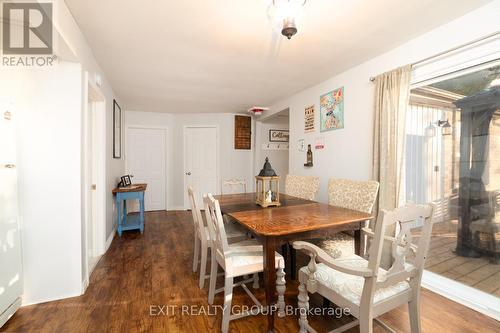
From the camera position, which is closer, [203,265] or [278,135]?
[203,265]

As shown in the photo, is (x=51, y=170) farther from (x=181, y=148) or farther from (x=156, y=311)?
(x=181, y=148)

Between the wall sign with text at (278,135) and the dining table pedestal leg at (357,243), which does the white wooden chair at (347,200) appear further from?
the wall sign with text at (278,135)

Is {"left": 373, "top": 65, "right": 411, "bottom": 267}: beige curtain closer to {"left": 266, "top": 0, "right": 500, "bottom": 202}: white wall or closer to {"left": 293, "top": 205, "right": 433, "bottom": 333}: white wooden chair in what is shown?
{"left": 266, "top": 0, "right": 500, "bottom": 202}: white wall

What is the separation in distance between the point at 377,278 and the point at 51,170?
244 cm

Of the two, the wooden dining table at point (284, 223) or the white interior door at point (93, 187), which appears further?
the white interior door at point (93, 187)

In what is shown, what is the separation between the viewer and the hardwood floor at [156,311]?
1.58 m

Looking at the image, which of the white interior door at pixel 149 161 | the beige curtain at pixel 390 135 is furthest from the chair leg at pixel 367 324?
the white interior door at pixel 149 161

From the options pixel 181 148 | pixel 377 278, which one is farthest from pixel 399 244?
pixel 181 148

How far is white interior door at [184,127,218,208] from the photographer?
5.30 metres

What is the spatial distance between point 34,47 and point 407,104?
3207mm

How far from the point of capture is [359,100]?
2.68m

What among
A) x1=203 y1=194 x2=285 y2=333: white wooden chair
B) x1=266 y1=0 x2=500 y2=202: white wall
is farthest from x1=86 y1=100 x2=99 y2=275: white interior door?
x1=266 y1=0 x2=500 y2=202: white wall

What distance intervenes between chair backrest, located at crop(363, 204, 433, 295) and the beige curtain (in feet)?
3.17

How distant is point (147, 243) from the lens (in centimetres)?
320
